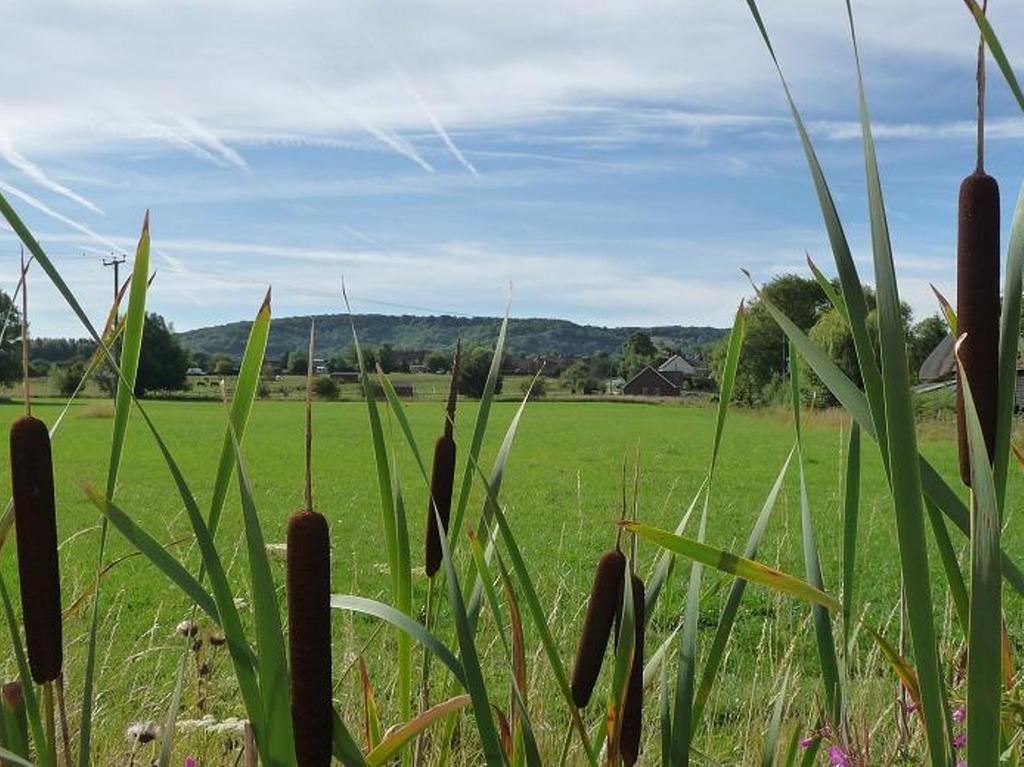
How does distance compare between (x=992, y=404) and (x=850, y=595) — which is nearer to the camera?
(x=992, y=404)

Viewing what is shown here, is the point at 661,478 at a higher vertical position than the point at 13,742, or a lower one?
lower

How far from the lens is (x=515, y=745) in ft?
3.11

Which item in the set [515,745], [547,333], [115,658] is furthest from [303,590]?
[547,333]

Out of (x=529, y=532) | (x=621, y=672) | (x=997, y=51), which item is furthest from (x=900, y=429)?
(x=529, y=532)

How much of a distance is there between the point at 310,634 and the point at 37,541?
0.78 feet

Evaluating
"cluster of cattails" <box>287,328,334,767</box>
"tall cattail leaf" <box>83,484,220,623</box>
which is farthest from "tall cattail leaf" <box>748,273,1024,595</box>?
"tall cattail leaf" <box>83,484,220,623</box>

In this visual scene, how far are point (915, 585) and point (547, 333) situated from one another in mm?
88623

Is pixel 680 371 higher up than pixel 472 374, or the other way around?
pixel 680 371

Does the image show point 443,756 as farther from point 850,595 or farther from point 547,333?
point 547,333

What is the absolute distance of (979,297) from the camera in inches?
25.1

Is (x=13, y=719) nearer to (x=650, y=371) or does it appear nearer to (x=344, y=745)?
(x=344, y=745)

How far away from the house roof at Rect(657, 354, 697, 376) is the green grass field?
4518 centimetres

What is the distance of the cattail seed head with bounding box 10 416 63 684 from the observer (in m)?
0.69

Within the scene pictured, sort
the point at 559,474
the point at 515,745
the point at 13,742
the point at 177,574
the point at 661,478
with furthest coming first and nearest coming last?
Answer: 1. the point at 559,474
2. the point at 661,478
3. the point at 515,745
4. the point at 13,742
5. the point at 177,574
